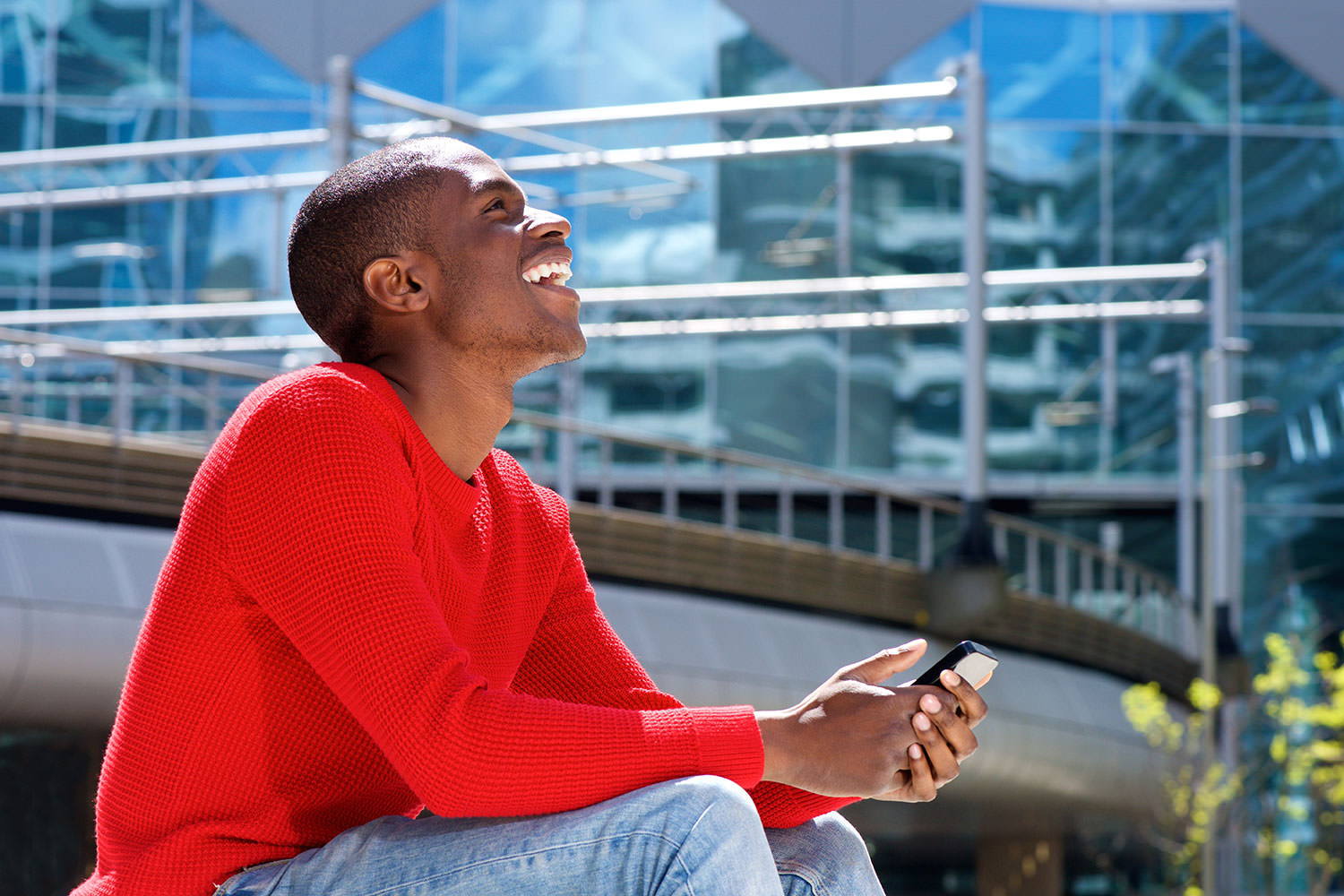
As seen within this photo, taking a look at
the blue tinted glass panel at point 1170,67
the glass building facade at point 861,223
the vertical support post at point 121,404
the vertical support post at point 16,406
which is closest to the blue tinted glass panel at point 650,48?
the glass building facade at point 861,223

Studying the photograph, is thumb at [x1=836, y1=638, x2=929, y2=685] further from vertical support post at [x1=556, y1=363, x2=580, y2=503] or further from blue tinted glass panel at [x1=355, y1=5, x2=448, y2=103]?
blue tinted glass panel at [x1=355, y1=5, x2=448, y2=103]

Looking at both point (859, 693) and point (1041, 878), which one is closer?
→ point (859, 693)

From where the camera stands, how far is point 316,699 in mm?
1749

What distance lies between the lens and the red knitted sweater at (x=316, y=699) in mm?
1615

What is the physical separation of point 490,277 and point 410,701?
64 cm

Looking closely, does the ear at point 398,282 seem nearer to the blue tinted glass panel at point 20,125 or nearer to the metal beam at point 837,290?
the metal beam at point 837,290

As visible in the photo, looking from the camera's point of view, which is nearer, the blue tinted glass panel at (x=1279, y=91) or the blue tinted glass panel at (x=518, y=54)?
the blue tinted glass panel at (x=518, y=54)

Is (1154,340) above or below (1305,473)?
above

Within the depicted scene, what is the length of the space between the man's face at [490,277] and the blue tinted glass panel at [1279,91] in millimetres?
25265

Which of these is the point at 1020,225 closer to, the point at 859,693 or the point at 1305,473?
the point at 1305,473

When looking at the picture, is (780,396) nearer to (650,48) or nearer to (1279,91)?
(650,48)

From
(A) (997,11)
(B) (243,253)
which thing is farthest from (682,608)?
(A) (997,11)

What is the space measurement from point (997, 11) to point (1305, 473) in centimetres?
838

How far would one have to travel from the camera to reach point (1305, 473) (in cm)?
2427
